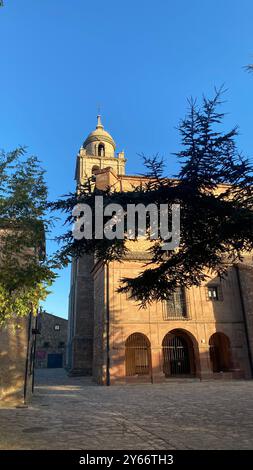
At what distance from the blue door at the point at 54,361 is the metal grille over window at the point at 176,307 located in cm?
3110

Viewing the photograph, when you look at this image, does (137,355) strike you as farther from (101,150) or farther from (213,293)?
(101,150)

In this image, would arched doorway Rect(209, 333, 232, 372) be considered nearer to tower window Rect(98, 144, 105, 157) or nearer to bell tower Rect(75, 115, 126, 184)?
bell tower Rect(75, 115, 126, 184)

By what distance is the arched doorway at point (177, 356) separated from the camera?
78.4 ft

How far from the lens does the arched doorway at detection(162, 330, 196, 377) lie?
23891 millimetres

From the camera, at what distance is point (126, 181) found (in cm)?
2900

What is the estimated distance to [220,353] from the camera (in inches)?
981

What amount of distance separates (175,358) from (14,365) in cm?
1442

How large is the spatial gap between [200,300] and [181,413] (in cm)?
1411

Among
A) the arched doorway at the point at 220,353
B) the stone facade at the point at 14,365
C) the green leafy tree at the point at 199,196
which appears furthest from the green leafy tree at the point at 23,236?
the arched doorway at the point at 220,353

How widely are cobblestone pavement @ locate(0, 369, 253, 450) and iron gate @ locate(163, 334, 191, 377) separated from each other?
10910 millimetres

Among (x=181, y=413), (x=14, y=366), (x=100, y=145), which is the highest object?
(x=100, y=145)

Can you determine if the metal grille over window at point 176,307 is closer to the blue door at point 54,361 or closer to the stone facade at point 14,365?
the stone facade at point 14,365
